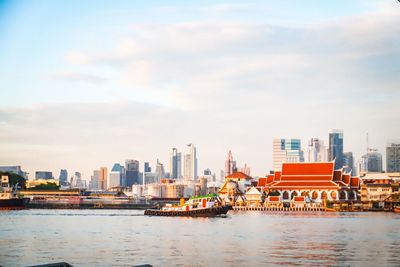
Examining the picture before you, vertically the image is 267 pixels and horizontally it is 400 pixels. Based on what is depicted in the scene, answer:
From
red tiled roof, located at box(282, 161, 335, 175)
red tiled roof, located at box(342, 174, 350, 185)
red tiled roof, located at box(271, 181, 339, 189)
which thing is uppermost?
red tiled roof, located at box(282, 161, 335, 175)

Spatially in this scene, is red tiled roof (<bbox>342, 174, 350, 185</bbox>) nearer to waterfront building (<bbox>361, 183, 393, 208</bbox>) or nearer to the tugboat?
waterfront building (<bbox>361, 183, 393, 208</bbox>)

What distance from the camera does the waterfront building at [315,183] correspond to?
135 m

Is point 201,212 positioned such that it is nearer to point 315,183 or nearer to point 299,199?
point 299,199

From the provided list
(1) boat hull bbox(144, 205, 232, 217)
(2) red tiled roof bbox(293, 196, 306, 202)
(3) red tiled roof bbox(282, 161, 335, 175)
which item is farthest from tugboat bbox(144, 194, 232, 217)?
(3) red tiled roof bbox(282, 161, 335, 175)

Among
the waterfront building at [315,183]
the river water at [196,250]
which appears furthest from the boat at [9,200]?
the river water at [196,250]

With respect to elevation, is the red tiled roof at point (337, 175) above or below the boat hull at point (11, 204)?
above

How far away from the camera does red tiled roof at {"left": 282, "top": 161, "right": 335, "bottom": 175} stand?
138 metres

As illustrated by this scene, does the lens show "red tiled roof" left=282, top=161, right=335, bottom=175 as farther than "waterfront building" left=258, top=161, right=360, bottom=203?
Yes

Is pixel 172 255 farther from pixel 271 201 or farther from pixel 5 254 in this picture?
pixel 271 201

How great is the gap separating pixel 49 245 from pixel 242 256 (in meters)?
11.6

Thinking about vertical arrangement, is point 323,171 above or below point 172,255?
above

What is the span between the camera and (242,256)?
33.0m

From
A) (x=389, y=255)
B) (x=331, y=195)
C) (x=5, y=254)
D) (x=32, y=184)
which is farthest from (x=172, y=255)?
(x=32, y=184)

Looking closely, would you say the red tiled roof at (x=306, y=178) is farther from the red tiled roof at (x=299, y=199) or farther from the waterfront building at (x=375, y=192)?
the waterfront building at (x=375, y=192)
